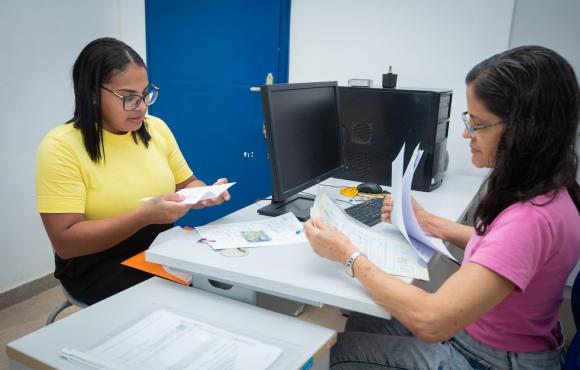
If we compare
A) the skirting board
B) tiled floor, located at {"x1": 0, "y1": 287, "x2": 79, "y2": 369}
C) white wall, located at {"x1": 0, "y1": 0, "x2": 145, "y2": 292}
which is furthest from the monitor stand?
the skirting board

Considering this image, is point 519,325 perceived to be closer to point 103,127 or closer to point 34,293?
point 103,127

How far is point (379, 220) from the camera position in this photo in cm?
143

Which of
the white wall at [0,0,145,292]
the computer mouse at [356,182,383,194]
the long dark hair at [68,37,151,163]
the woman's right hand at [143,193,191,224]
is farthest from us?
the white wall at [0,0,145,292]

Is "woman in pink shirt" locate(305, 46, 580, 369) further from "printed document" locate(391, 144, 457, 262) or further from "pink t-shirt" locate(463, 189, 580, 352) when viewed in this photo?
"printed document" locate(391, 144, 457, 262)

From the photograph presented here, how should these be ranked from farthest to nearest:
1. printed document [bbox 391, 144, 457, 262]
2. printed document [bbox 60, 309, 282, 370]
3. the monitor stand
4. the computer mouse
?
the computer mouse, the monitor stand, printed document [bbox 391, 144, 457, 262], printed document [bbox 60, 309, 282, 370]

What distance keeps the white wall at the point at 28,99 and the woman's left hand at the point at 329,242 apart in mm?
1923

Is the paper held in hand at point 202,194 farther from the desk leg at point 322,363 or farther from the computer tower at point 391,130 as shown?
the computer tower at point 391,130

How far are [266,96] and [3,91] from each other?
1649 millimetres

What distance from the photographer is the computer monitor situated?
4.35 ft

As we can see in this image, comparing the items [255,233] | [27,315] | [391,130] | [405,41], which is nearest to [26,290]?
[27,315]

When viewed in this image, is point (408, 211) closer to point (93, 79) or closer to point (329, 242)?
point (329, 242)

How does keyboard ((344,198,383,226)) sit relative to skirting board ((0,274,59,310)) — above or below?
above

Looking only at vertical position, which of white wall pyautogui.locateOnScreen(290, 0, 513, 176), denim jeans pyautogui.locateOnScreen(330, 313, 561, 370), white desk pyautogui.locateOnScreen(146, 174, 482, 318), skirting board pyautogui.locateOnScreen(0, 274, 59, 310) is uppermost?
white wall pyautogui.locateOnScreen(290, 0, 513, 176)

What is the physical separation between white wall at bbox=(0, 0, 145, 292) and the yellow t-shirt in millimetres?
1091
